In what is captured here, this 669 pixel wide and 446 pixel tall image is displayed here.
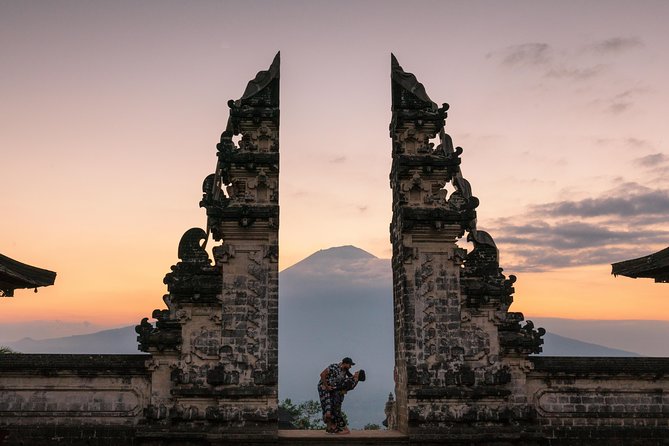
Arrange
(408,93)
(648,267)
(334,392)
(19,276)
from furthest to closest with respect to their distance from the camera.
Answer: (408,93) < (334,392) < (648,267) < (19,276)

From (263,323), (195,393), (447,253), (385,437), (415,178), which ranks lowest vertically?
(385,437)

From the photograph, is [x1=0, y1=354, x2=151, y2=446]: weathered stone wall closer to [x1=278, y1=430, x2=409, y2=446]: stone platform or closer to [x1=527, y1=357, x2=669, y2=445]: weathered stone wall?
[x1=278, y1=430, x2=409, y2=446]: stone platform

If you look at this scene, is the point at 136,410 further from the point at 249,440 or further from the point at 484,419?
the point at 484,419

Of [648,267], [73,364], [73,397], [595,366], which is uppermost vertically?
[648,267]

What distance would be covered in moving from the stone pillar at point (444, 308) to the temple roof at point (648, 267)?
3124 mm

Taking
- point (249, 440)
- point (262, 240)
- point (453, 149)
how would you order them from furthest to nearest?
point (453, 149), point (262, 240), point (249, 440)

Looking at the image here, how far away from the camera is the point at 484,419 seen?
1373cm

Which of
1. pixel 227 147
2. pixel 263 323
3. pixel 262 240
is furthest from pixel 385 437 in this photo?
pixel 227 147

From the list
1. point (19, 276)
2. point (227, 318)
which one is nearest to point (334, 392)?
point (227, 318)

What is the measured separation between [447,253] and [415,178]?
5.77ft

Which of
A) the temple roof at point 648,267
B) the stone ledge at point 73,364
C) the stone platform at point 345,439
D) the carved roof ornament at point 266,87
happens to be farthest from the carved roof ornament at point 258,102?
the temple roof at point 648,267

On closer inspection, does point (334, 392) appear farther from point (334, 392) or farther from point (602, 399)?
point (602, 399)

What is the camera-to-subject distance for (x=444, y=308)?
14.0 meters

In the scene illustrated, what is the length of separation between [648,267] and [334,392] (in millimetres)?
6479
